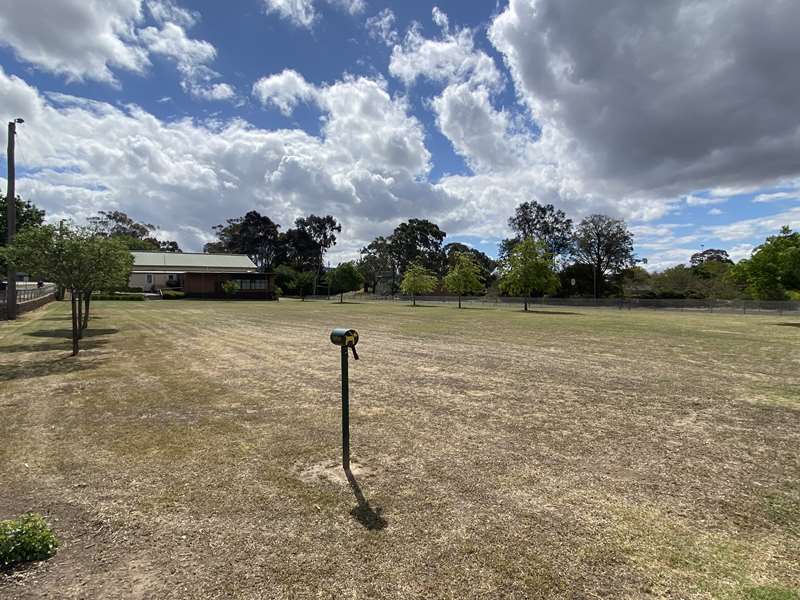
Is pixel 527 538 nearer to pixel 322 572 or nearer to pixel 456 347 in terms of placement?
pixel 322 572

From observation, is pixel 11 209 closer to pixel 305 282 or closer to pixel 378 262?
pixel 305 282

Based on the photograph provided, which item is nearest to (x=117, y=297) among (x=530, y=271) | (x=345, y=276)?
(x=345, y=276)

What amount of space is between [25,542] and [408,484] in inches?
107

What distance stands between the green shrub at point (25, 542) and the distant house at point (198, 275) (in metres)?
54.8

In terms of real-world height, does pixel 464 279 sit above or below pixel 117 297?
above

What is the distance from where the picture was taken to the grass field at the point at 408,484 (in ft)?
8.81

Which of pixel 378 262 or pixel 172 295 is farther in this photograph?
pixel 378 262

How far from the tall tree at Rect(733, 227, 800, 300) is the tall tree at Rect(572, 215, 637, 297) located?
1380 inches

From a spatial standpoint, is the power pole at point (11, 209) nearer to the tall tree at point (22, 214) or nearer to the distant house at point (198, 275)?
the tall tree at point (22, 214)

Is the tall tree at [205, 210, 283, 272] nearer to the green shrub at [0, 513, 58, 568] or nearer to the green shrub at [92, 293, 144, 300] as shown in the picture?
the green shrub at [92, 293, 144, 300]

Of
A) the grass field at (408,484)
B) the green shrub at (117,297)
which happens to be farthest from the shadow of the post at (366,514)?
the green shrub at (117,297)

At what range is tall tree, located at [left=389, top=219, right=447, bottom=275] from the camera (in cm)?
8962

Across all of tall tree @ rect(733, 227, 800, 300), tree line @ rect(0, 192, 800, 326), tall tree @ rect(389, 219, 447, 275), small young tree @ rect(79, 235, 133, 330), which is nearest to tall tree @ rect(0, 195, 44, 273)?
tree line @ rect(0, 192, 800, 326)

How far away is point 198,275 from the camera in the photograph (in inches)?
2169
